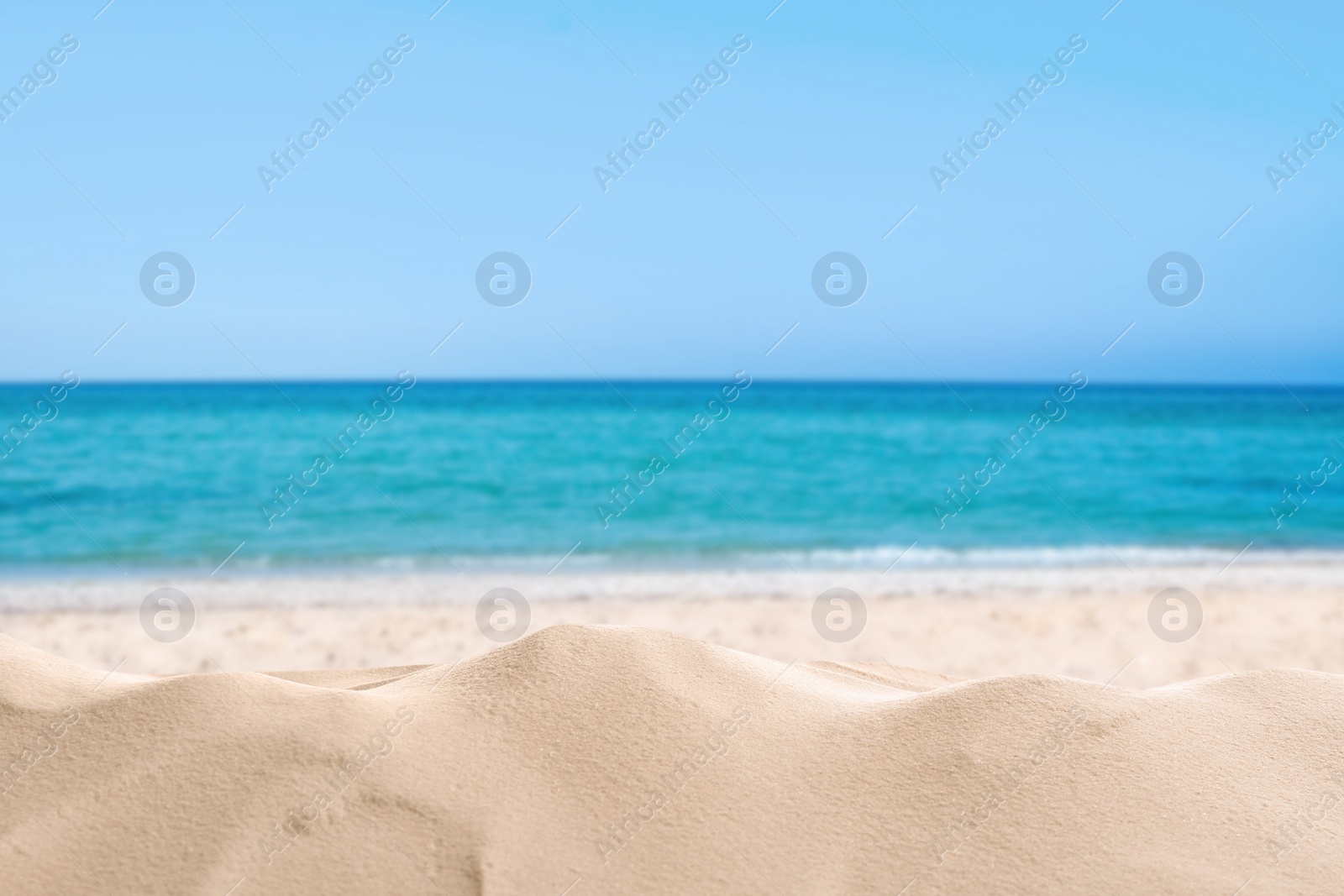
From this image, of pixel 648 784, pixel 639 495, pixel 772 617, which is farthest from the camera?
pixel 639 495

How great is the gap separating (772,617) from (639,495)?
757 cm

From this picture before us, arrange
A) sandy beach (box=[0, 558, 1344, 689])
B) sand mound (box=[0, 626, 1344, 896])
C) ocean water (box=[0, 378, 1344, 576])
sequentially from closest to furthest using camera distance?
sand mound (box=[0, 626, 1344, 896]), sandy beach (box=[0, 558, 1344, 689]), ocean water (box=[0, 378, 1344, 576])

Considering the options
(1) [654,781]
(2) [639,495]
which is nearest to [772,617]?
(1) [654,781]

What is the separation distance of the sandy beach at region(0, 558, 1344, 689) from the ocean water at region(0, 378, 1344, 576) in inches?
42.5

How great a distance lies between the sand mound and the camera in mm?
1921

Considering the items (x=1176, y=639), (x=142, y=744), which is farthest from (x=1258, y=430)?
(x=142, y=744)

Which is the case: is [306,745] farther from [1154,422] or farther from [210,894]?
[1154,422]

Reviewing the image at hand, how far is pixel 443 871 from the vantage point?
1903 mm

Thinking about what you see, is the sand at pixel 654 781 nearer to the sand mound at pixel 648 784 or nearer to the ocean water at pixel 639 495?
the sand mound at pixel 648 784

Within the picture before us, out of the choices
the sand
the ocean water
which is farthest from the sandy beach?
the sand

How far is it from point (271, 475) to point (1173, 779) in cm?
1836

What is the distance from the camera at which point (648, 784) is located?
214 cm

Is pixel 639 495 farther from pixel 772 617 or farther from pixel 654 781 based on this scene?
pixel 654 781

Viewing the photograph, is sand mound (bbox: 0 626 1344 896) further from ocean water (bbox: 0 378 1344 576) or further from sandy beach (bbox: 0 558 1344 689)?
ocean water (bbox: 0 378 1344 576)
